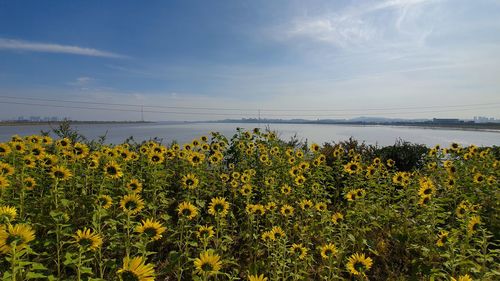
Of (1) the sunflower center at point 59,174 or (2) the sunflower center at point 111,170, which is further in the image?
(2) the sunflower center at point 111,170

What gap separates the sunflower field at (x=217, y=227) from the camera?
265 centimetres

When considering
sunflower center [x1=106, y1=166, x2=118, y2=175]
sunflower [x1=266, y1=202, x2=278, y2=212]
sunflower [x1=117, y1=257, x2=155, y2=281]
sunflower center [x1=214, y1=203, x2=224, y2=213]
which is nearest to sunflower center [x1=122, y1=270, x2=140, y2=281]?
sunflower [x1=117, y1=257, x2=155, y2=281]

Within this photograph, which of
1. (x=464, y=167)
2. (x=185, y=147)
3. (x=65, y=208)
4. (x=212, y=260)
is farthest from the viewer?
(x=185, y=147)

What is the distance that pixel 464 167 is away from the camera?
231 inches

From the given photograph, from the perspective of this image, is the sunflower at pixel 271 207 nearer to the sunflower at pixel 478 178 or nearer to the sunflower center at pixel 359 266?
the sunflower center at pixel 359 266

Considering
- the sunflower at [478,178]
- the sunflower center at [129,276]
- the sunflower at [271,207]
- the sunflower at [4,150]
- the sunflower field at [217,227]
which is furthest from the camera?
the sunflower at [478,178]

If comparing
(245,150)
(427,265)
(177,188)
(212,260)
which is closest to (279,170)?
(245,150)

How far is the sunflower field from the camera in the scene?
8.70 ft

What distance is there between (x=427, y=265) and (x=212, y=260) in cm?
260

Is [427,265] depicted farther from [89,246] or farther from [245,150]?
[245,150]

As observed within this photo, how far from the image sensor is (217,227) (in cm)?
335

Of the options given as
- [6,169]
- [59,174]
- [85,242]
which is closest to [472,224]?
[85,242]

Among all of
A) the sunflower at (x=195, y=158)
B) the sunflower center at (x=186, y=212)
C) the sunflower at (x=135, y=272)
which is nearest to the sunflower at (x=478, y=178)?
the sunflower at (x=195, y=158)

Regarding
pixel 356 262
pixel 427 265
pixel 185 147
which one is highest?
pixel 185 147
